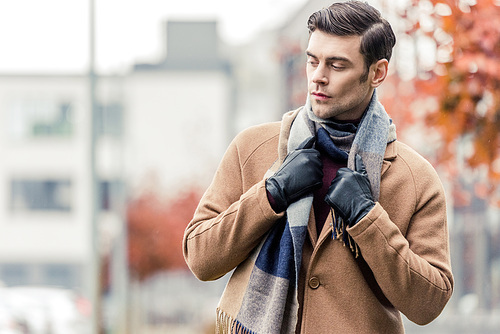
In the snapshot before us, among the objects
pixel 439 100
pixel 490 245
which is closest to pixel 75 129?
pixel 490 245

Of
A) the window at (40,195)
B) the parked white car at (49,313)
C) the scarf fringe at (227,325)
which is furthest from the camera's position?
the window at (40,195)

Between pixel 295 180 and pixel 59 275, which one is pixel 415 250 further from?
pixel 59 275

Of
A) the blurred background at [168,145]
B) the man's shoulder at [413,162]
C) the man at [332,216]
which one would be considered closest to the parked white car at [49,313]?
the blurred background at [168,145]

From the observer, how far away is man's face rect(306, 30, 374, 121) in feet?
6.21

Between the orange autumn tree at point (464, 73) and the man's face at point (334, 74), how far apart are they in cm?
205

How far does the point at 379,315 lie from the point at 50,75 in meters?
17.0

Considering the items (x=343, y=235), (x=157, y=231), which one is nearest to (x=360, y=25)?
(x=343, y=235)

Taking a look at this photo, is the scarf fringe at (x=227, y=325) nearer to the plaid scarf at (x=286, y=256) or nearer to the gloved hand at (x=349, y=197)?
the plaid scarf at (x=286, y=256)

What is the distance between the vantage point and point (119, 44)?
1264 centimetres

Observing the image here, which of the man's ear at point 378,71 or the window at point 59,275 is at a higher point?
the man's ear at point 378,71

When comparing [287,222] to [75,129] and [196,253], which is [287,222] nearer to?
[196,253]

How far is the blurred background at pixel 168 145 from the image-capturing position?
167 inches

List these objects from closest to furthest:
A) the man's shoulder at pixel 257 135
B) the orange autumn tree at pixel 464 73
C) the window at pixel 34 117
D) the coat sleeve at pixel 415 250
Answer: the coat sleeve at pixel 415 250
the man's shoulder at pixel 257 135
the orange autumn tree at pixel 464 73
the window at pixel 34 117

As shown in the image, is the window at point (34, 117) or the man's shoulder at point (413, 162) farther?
the window at point (34, 117)
